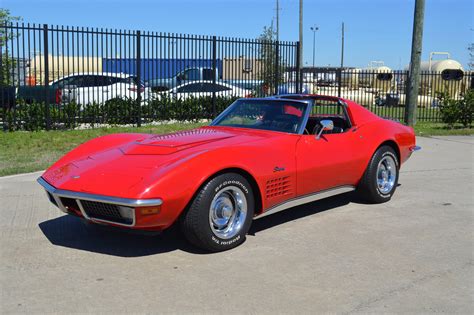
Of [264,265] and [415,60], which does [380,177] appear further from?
[415,60]

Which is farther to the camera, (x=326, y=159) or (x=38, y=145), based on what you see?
(x=38, y=145)

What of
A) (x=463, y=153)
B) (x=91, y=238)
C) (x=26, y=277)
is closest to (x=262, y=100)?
(x=91, y=238)

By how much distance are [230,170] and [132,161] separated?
0.85 meters

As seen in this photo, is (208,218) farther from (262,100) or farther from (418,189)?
(418,189)

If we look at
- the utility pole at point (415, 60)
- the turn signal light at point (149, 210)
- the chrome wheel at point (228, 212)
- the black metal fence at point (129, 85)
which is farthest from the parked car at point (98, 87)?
the turn signal light at point (149, 210)

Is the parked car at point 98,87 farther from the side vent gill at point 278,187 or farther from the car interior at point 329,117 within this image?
the side vent gill at point 278,187

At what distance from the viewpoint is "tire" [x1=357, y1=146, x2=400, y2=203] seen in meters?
6.17

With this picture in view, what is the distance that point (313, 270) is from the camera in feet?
13.7

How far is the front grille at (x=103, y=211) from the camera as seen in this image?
4.18 meters

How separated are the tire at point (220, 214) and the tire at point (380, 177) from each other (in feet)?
6.53

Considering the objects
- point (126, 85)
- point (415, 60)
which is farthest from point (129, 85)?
point (415, 60)

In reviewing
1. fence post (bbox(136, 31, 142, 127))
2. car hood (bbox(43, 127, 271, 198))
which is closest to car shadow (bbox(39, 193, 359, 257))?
car hood (bbox(43, 127, 271, 198))

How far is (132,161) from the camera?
461cm

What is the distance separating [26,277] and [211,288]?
1407 mm
